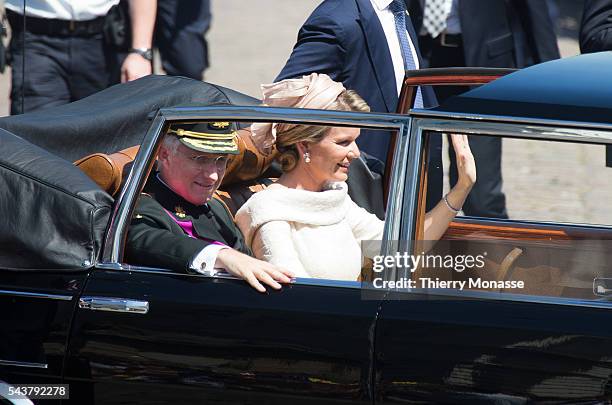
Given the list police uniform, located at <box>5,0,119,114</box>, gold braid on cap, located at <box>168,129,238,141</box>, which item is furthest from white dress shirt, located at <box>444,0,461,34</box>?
gold braid on cap, located at <box>168,129,238,141</box>

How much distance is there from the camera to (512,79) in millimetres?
3430

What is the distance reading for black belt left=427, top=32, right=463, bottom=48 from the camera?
6.27 meters

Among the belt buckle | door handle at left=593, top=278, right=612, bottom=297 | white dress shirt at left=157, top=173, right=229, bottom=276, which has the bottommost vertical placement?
door handle at left=593, top=278, right=612, bottom=297

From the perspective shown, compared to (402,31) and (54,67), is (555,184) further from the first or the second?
(54,67)

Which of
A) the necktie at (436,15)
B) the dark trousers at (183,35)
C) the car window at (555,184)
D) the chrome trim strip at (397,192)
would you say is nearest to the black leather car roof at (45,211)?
the chrome trim strip at (397,192)

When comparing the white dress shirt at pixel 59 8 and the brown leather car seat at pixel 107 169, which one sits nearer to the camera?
the brown leather car seat at pixel 107 169

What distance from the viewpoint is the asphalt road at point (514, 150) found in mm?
7832

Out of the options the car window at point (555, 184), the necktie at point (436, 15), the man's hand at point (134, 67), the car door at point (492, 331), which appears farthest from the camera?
the car window at point (555, 184)

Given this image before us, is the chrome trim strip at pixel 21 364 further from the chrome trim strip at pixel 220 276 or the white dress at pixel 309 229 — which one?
the white dress at pixel 309 229

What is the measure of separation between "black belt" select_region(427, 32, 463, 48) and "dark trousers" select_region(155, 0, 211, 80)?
4.34ft

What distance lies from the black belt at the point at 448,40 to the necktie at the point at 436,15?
35 millimetres

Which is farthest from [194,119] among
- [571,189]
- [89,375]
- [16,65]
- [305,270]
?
[571,189]

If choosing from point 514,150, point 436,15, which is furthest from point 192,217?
point 514,150

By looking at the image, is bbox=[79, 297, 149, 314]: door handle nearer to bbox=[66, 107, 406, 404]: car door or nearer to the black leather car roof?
bbox=[66, 107, 406, 404]: car door
